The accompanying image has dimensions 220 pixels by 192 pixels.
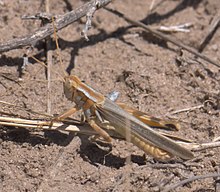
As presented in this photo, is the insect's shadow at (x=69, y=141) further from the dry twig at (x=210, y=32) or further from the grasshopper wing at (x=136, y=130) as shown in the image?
the dry twig at (x=210, y=32)

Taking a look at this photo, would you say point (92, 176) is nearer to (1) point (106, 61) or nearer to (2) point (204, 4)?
(1) point (106, 61)

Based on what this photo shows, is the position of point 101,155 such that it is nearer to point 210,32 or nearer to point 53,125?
point 53,125

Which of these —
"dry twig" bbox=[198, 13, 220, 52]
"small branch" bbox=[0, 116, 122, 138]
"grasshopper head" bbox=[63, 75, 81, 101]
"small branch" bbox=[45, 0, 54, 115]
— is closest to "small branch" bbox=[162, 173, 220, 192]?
"small branch" bbox=[0, 116, 122, 138]

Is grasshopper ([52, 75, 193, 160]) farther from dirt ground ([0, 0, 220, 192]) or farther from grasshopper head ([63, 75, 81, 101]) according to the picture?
dirt ground ([0, 0, 220, 192])

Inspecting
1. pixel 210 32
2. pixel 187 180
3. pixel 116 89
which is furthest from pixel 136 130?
pixel 210 32

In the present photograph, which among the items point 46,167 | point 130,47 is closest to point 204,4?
point 130,47
